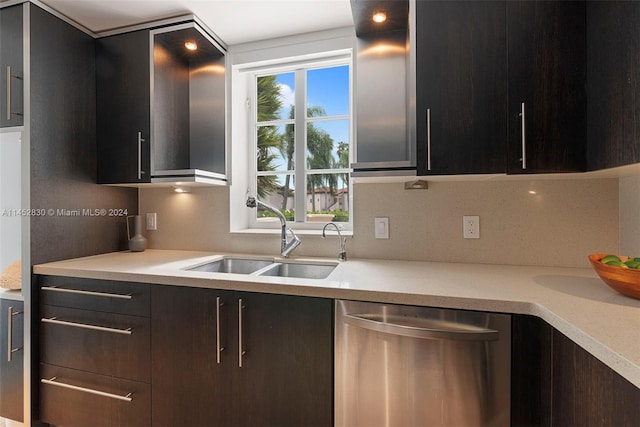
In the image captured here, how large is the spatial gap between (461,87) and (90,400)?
88.4 inches

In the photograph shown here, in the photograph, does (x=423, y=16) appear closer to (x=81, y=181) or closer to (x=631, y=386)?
(x=631, y=386)

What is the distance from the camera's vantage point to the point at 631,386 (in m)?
0.62

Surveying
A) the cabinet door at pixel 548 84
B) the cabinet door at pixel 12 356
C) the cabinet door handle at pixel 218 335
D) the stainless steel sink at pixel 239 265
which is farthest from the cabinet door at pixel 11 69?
the cabinet door at pixel 548 84

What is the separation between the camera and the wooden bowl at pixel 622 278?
0.90 meters

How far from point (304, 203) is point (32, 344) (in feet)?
5.40

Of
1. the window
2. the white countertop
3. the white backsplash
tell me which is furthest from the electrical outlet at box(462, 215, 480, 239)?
the window

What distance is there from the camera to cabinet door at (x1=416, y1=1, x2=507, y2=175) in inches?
48.6

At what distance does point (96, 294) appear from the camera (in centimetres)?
144

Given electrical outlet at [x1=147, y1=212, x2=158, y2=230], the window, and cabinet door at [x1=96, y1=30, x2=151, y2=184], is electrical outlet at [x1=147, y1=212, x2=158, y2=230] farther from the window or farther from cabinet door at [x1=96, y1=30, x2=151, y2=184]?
the window

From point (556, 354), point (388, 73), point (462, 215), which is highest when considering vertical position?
point (388, 73)

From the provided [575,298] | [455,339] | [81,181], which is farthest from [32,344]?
[575,298]

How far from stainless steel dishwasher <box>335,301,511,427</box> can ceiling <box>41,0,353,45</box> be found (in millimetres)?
1556

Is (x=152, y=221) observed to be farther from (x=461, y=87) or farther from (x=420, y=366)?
(x=461, y=87)

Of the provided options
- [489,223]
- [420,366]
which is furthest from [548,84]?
[420,366]
